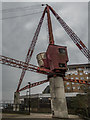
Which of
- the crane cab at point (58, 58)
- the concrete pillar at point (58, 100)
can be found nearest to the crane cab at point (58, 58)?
the crane cab at point (58, 58)

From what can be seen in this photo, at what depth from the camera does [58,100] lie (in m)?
22.1

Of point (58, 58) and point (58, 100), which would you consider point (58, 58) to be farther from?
point (58, 100)

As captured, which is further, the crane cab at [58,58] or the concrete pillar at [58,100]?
the crane cab at [58,58]

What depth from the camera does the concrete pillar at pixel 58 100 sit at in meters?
21.6

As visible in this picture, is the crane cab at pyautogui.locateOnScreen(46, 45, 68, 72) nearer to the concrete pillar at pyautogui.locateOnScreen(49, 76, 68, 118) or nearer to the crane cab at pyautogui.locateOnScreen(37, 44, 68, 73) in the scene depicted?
the crane cab at pyautogui.locateOnScreen(37, 44, 68, 73)

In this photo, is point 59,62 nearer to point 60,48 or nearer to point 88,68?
point 60,48

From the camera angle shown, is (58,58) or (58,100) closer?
(58,100)

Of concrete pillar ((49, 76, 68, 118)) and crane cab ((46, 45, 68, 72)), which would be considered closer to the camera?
concrete pillar ((49, 76, 68, 118))

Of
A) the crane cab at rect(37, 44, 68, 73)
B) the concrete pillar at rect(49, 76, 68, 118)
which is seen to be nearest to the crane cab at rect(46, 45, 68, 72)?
the crane cab at rect(37, 44, 68, 73)

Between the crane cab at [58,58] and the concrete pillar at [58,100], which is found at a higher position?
the crane cab at [58,58]

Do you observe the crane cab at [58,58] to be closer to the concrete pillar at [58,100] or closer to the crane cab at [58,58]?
the crane cab at [58,58]

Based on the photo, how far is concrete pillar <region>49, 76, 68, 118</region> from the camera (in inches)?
851

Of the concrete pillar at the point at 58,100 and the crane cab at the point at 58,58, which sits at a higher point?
the crane cab at the point at 58,58

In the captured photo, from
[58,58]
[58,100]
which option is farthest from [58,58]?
[58,100]
